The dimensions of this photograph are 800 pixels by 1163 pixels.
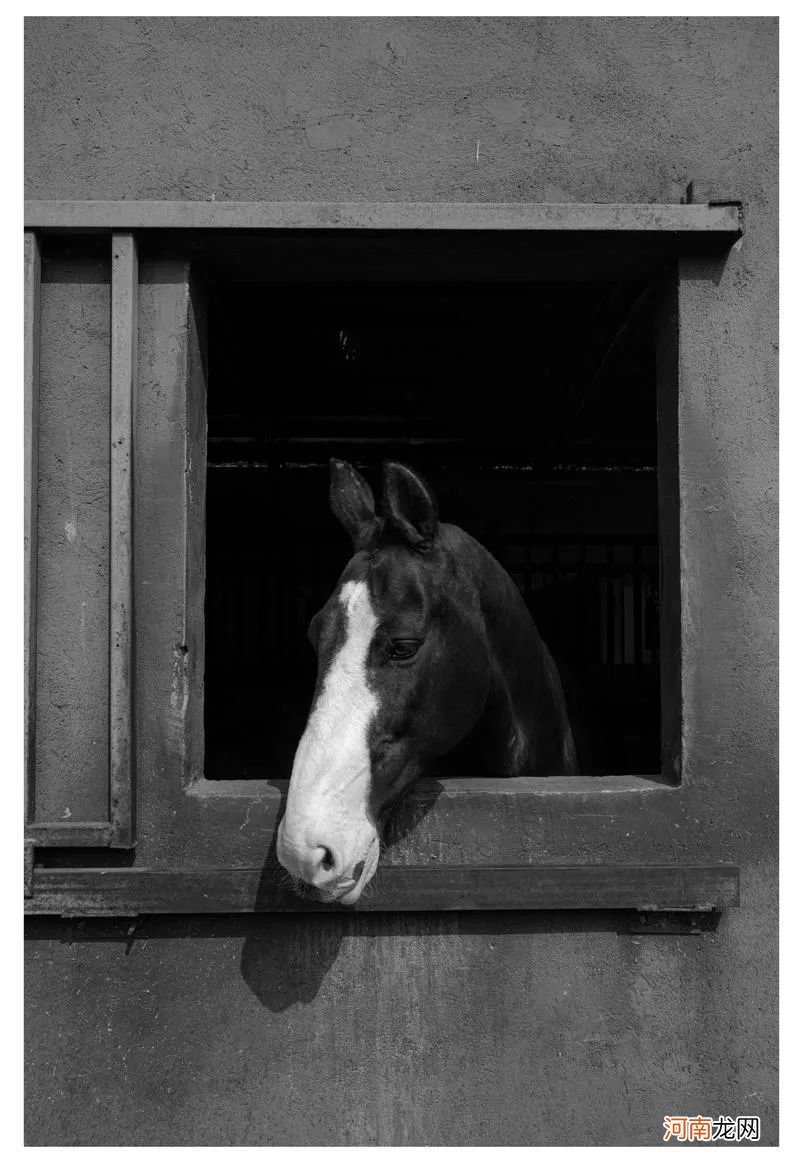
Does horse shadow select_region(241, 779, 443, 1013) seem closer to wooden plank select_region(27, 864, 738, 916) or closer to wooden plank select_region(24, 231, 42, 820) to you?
wooden plank select_region(27, 864, 738, 916)

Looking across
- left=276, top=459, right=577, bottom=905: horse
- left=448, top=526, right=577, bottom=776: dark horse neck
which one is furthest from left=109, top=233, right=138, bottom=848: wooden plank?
left=448, top=526, right=577, bottom=776: dark horse neck

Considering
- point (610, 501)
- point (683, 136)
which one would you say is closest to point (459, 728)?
point (683, 136)

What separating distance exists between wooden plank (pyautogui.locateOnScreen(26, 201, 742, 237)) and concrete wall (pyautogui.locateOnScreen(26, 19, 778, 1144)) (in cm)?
9

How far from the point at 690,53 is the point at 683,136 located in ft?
0.82

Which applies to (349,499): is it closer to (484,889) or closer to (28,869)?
(484,889)

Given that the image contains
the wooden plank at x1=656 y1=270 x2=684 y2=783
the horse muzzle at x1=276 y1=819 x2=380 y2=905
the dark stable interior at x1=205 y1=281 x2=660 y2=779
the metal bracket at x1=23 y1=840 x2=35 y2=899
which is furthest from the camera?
the dark stable interior at x1=205 y1=281 x2=660 y2=779

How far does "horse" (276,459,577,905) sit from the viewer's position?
191cm

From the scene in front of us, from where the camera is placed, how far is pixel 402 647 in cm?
211

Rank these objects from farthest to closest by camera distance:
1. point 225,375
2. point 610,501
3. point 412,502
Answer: point 610,501 → point 225,375 → point 412,502

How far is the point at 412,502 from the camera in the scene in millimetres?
2229

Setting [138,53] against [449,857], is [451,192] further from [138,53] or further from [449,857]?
[449,857]

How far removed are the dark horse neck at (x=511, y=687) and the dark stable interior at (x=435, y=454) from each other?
62 centimetres

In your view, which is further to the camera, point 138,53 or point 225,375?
point 225,375

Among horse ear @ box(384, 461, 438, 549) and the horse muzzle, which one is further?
horse ear @ box(384, 461, 438, 549)
